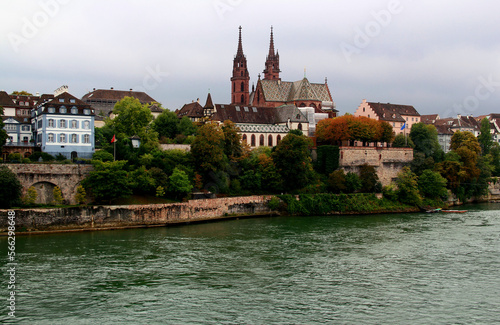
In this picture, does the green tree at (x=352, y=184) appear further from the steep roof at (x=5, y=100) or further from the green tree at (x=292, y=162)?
the steep roof at (x=5, y=100)

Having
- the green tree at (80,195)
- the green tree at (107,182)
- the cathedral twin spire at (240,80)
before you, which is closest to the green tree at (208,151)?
the green tree at (107,182)

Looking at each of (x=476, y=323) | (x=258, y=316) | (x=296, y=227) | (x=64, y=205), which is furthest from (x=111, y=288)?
(x=296, y=227)

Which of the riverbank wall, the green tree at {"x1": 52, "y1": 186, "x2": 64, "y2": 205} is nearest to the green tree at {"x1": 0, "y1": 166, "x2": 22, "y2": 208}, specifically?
the riverbank wall

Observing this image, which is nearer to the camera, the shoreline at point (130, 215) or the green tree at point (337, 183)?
the shoreline at point (130, 215)

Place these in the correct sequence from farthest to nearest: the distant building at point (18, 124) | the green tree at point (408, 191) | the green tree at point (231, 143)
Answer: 1. the green tree at point (408, 191)
2. the green tree at point (231, 143)
3. the distant building at point (18, 124)

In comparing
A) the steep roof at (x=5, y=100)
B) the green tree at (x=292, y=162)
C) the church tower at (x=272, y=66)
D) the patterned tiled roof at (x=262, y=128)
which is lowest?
the green tree at (x=292, y=162)

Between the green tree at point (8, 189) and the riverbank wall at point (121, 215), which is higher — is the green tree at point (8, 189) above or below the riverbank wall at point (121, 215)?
above

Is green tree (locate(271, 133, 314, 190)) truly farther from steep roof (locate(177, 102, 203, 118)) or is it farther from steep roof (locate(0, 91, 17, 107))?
steep roof (locate(0, 91, 17, 107))

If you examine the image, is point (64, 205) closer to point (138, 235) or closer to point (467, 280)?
point (138, 235)

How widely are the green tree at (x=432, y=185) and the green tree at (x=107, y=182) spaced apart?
115 ft

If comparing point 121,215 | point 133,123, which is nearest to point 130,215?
point 121,215

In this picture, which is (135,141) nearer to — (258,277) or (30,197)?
→ (30,197)

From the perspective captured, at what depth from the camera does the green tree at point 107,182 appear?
4384cm

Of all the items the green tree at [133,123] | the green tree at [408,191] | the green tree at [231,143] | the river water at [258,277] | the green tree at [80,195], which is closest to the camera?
the river water at [258,277]
